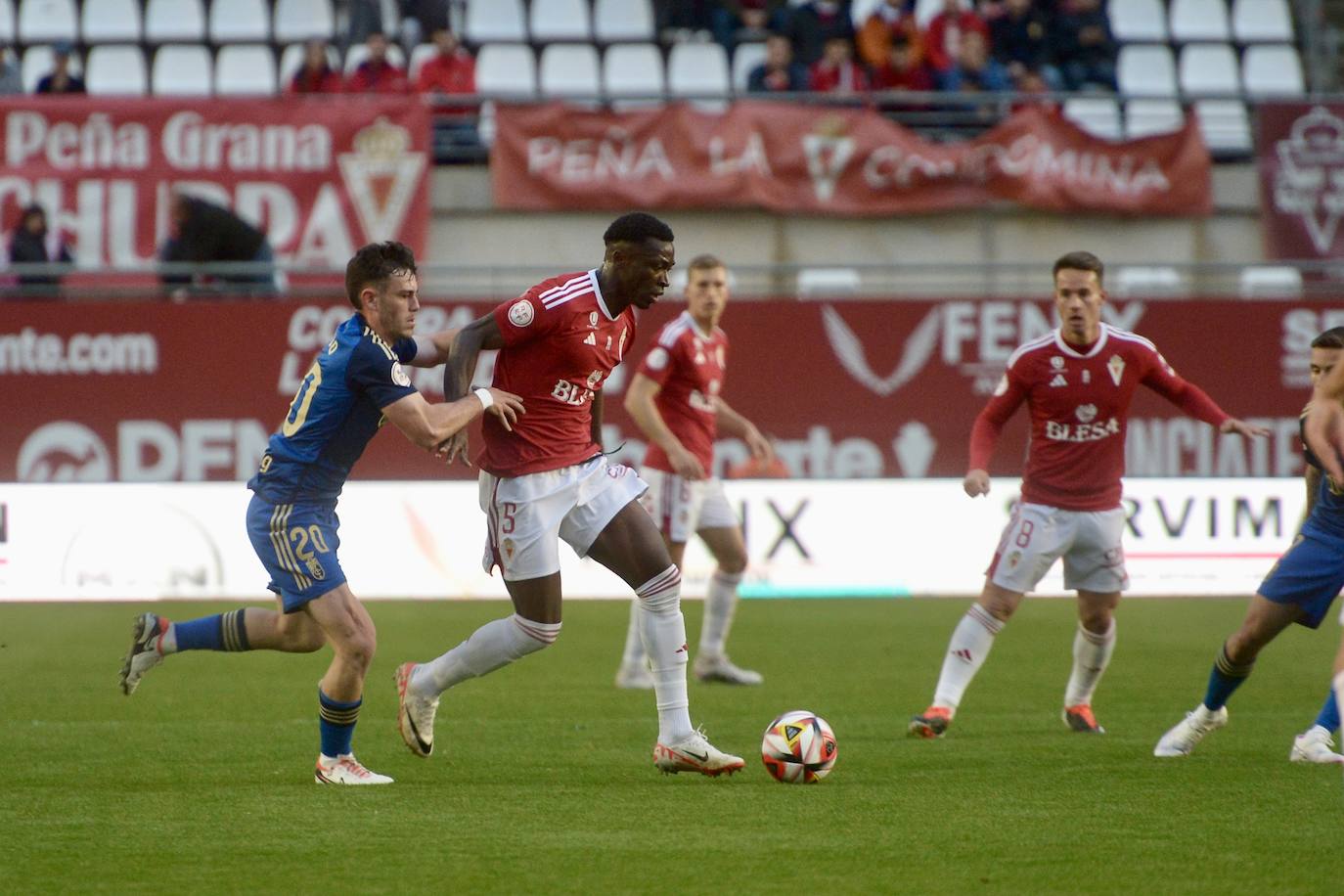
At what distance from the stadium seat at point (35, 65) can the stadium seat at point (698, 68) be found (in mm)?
6200

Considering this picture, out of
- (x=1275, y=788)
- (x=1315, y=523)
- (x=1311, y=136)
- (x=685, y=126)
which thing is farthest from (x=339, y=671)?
(x=1311, y=136)

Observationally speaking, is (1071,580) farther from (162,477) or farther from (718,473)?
(162,477)

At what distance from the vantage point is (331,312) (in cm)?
1530

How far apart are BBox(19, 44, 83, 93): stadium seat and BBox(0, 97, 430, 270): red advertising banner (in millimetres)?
2389

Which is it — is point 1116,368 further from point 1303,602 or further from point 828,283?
point 828,283

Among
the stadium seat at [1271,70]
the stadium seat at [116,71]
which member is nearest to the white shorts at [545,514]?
the stadium seat at [116,71]

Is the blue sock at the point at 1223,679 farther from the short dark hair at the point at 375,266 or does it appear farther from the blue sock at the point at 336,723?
the short dark hair at the point at 375,266

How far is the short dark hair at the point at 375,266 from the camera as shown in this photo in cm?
639

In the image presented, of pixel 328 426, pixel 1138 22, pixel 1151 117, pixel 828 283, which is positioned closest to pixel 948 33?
pixel 1151 117

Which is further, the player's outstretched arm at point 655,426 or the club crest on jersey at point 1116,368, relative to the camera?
the player's outstretched arm at point 655,426

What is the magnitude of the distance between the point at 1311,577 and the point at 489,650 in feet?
10.7

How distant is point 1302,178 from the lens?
1697 cm

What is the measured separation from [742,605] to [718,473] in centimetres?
211

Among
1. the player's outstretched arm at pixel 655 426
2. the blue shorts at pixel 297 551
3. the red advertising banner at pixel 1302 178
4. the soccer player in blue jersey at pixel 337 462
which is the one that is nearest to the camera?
the soccer player in blue jersey at pixel 337 462
